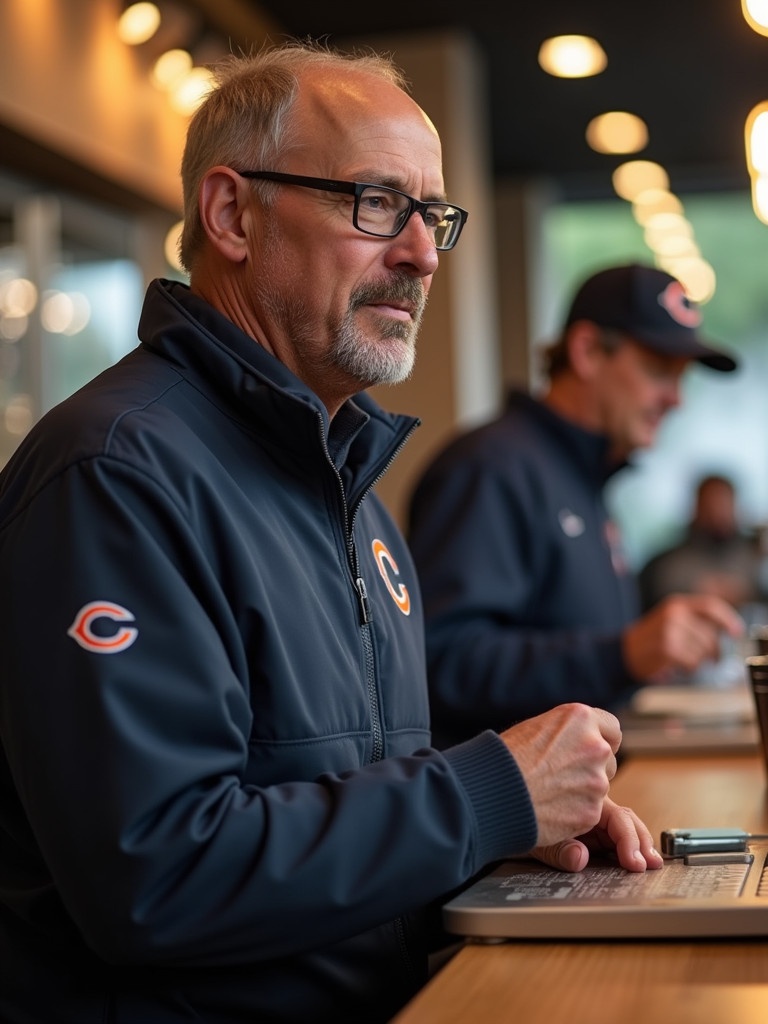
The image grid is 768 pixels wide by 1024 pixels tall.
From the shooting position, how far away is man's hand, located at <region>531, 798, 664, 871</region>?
131cm

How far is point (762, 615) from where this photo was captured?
384 cm

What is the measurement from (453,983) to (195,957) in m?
0.19

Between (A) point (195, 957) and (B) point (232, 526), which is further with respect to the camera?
(B) point (232, 526)

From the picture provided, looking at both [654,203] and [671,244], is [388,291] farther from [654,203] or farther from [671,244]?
[671,244]

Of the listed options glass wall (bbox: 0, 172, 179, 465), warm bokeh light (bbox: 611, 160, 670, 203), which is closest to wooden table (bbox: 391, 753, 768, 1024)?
glass wall (bbox: 0, 172, 179, 465)

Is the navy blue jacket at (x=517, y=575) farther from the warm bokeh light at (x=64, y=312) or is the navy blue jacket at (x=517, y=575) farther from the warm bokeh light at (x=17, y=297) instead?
the warm bokeh light at (x=64, y=312)

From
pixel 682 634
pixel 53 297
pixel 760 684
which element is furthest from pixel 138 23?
pixel 760 684

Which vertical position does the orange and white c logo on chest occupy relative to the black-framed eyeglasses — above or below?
below

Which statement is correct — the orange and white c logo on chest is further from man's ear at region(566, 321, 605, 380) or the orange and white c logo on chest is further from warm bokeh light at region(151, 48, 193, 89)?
warm bokeh light at region(151, 48, 193, 89)

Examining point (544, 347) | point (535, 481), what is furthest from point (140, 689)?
point (544, 347)

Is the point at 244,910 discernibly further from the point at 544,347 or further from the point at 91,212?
the point at 91,212

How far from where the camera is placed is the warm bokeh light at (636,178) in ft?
25.9

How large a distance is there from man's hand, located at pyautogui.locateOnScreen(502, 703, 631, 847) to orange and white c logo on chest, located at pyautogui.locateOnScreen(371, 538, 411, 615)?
1.18ft

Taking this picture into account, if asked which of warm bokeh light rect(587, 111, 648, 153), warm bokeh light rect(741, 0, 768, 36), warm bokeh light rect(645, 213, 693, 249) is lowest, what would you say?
warm bokeh light rect(741, 0, 768, 36)
